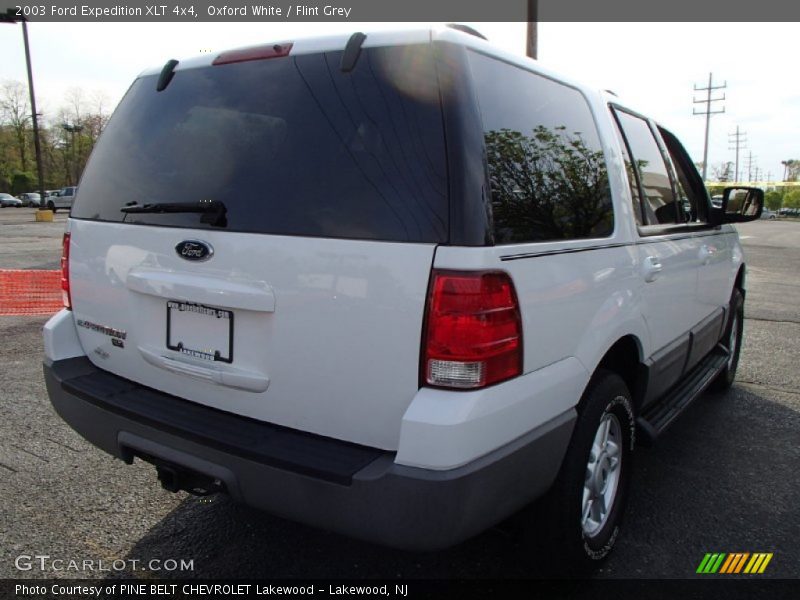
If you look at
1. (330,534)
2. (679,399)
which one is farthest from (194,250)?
(679,399)

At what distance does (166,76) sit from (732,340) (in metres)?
4.49

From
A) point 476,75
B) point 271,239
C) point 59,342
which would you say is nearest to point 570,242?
point 476,75

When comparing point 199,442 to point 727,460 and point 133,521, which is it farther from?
point 727,460

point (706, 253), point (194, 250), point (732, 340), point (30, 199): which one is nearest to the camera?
point (194, 250)

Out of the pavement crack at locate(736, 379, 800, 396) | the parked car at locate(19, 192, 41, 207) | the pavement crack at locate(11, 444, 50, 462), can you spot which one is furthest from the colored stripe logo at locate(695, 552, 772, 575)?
the parked car at locate(19, 192, 41, 207)

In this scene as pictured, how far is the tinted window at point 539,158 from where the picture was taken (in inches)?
76.9

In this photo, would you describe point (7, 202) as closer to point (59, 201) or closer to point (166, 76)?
point (59, 201)

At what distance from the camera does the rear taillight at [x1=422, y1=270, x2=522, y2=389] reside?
1.78 m

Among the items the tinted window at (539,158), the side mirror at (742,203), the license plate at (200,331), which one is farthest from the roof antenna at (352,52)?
the side mirror at (742,203)

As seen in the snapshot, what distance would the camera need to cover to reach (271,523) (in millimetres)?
2822

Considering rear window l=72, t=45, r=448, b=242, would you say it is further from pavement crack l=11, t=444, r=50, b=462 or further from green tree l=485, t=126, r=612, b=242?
pavement crack l=11, t=444, r=50, b=462

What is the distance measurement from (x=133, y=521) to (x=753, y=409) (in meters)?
4.22

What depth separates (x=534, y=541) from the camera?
228 cm

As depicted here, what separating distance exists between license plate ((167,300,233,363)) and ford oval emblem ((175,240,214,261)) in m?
0.17
